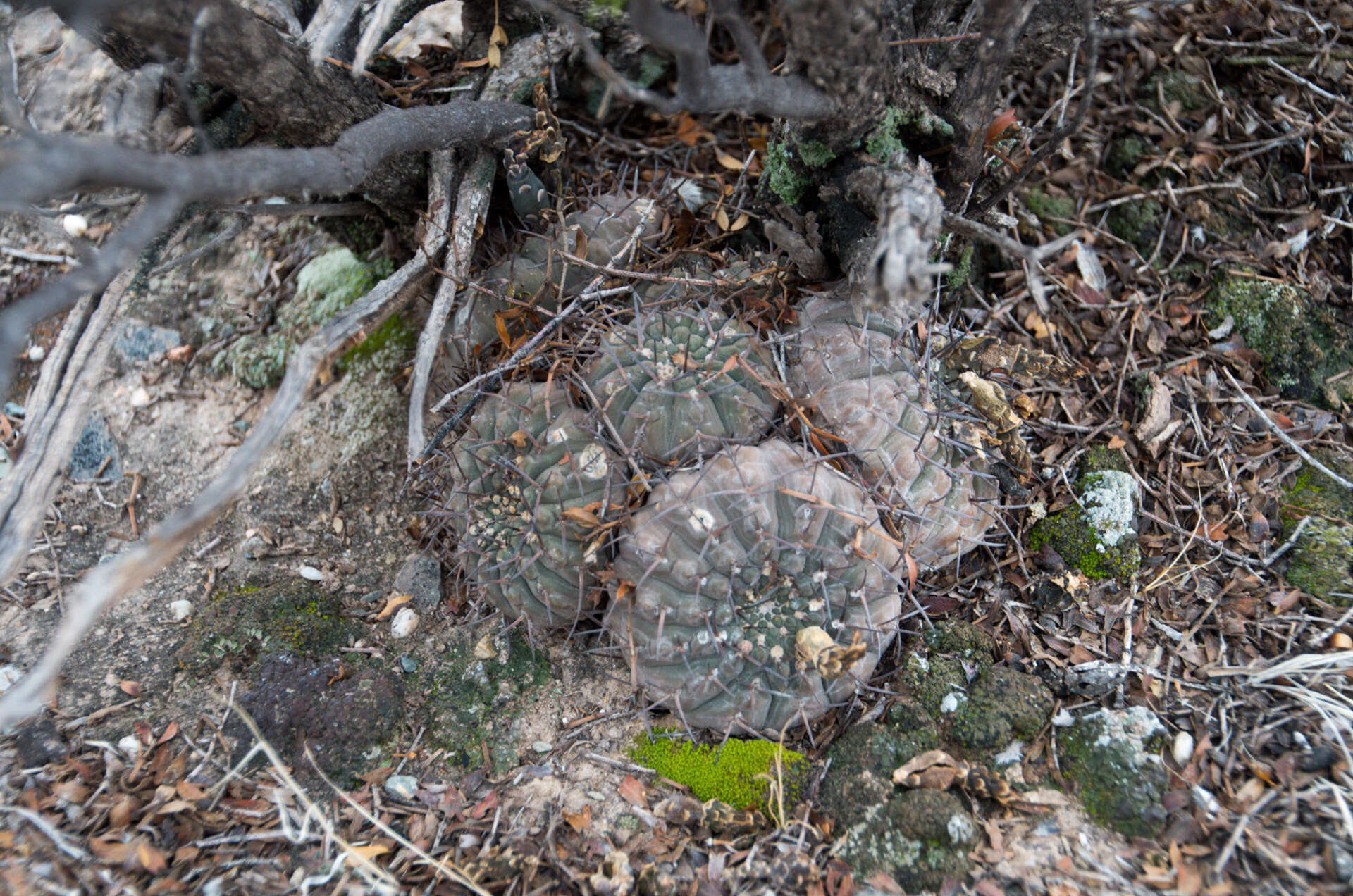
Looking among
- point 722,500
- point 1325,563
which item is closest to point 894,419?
point 722,500

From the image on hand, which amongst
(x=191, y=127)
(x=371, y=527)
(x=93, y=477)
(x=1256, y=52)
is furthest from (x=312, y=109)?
(x=1256, y=52)

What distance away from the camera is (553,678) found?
8.85 ft

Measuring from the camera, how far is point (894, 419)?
248 centimetres

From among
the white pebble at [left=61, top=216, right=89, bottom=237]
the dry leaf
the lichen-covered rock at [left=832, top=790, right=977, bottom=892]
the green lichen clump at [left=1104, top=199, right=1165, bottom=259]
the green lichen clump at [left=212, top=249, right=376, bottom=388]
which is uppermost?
the white pebble at [left=61, top=216, right=89, bottom=237]

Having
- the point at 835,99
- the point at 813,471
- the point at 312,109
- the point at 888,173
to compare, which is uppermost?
the point at 312,109

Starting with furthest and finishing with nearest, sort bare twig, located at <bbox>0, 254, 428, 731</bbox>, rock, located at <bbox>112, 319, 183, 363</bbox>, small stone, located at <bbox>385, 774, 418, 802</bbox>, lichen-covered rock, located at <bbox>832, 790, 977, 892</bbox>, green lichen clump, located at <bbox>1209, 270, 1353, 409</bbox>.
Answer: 1. rock, located at <bbox>112, 319, 183, 363</bbox>
2. green lichen clump, located at <bbox>1209, 270, 1353, 409</bbox>
3. small stone, located at <bbox>385, 774, 418, 802</bbox>
4. lichen-covered rock, located at <bbox>832, 790, 977, 892</bbox>
5. bare twig, located at <bbox>0, 254, 428, 731</bbox>

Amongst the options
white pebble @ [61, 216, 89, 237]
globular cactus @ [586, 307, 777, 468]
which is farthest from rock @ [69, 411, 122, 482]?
globular cactus @ [586, 307, 777, 468]

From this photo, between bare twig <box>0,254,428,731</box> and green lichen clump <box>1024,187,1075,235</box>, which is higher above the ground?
bare twig <box>0,254,428,731</box>

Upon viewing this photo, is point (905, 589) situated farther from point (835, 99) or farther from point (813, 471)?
point (835, 99)

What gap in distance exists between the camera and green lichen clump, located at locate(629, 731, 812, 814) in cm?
235

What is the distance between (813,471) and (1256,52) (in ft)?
9.80

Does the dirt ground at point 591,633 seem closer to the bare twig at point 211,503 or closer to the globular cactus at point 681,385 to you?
the bare twig at point 211,503

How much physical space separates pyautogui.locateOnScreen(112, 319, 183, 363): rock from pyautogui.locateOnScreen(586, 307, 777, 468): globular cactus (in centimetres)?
217

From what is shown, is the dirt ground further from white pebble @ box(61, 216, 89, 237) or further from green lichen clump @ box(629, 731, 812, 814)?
white pebble @ box(61, 216, 89, 237)
